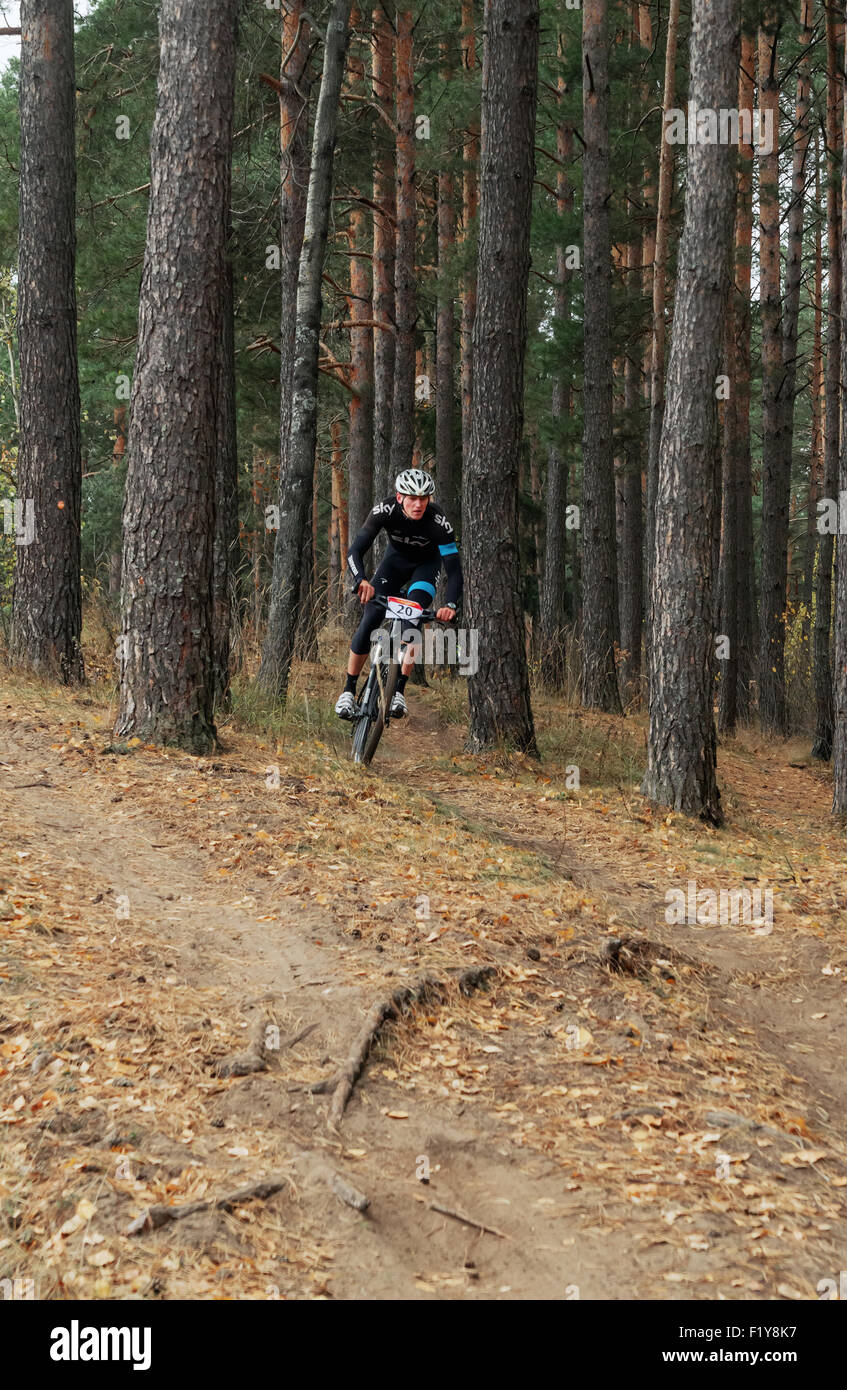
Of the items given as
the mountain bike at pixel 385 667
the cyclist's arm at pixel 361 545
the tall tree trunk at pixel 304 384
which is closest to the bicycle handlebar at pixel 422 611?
the mountain bike at pixel 385 667

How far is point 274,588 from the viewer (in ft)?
41.5

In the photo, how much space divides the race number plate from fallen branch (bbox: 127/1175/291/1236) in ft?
19.3

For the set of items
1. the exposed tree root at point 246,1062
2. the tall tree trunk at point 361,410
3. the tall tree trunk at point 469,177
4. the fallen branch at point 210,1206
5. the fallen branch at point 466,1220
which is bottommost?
the fallen branch at point 466,1220

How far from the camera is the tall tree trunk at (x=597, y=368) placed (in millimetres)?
15664

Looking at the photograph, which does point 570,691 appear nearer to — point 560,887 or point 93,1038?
point 560,887

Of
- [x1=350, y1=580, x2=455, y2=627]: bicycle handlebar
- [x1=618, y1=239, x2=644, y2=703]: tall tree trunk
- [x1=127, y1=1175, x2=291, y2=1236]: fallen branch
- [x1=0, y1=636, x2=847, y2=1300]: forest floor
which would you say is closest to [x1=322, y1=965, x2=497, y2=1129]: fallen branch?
[x1=0, y1=636, x2=847, y2=1300]: forest floor

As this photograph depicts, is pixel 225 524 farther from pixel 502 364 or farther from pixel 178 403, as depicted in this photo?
pixel 178 403

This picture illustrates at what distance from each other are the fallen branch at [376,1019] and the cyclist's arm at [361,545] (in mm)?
4360

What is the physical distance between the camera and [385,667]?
911cm

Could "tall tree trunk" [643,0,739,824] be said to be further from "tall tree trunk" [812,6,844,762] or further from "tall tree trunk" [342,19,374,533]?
"tall tree trunk" [342,19,374,533]

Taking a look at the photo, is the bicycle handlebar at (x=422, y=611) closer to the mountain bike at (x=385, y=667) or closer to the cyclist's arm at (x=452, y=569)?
the mountain bike at (x=385, y=667)

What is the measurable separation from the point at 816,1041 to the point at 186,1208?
326cm

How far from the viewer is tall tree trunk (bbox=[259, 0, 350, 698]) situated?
478 inches
